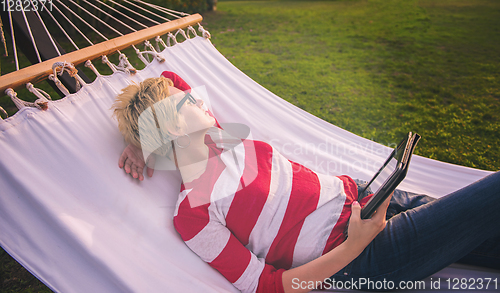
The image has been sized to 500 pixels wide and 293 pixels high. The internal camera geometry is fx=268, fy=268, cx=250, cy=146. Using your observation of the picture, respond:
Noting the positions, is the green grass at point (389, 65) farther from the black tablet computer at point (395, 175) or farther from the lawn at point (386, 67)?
the black tablet computer at point (395, 175)

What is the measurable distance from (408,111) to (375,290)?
2.60 metres

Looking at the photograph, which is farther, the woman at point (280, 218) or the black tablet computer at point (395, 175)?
the woman at point (280, 218)

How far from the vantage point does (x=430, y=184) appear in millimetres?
1678

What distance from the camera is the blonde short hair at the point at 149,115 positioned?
43.6 inches

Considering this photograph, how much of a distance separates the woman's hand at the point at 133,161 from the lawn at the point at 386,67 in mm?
966

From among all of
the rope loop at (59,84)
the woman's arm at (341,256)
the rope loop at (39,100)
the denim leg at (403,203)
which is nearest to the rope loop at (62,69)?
the rope loop at (59,84)

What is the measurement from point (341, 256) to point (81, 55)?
152 cm

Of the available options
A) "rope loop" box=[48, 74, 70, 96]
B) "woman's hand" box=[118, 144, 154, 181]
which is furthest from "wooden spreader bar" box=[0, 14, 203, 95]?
"woman's hand" box=[118, 144, 154, 181]

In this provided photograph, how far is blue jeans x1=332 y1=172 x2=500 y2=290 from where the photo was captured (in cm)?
104

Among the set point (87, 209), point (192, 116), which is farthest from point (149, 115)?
point (87, 209)

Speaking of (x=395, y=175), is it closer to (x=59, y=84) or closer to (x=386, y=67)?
(x=59, y=84)

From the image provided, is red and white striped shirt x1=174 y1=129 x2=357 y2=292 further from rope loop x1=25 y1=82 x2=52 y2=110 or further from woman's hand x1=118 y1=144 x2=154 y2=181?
rope loop x1=25 y1=82 x2=52 y2=110

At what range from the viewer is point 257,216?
109 cm

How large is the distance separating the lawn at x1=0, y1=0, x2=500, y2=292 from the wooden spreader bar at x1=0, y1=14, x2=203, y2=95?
1123 millimetres
